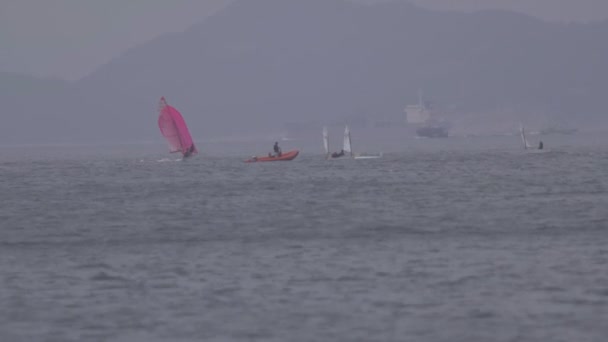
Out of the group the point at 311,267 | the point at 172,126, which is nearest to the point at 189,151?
the point at 172,126

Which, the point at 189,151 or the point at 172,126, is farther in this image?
the point at 189,151

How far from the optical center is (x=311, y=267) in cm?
2955

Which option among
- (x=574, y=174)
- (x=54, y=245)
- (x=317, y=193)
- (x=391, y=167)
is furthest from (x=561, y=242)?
(x=391, y=167)

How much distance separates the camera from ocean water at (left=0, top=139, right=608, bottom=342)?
22.2 metres

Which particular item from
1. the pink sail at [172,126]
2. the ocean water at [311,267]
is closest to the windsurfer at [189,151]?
the pink sail at [172,126]

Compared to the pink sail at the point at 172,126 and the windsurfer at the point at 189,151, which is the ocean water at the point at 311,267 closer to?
the pink sail at the point at 172,126

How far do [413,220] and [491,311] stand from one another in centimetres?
1966

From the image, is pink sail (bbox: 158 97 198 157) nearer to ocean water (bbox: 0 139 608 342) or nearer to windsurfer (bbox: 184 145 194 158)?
windsurfer (bbox: 184 145 194 158)

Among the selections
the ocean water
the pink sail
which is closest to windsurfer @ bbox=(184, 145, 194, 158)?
the pink sail

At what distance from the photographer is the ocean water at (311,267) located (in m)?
22.2

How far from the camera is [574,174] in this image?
3007 inches

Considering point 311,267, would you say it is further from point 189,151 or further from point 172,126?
point 189,151

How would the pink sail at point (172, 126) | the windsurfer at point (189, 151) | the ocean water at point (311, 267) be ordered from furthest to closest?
the windsurfer at point (189, 151)
the pink sail at point (172, 126)
the ocean water at point (311, 267)

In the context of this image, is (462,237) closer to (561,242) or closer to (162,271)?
(561,242)
